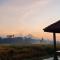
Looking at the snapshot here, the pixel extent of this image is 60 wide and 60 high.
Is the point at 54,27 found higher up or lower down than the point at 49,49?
higher up

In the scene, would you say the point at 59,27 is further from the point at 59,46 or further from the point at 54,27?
the point at 59,46

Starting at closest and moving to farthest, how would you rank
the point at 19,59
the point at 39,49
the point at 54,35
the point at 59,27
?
the point at 59,27, the point at 54,35, the point at 19,59, the point at 39,49

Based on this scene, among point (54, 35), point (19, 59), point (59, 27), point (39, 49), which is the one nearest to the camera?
point (59, 27)

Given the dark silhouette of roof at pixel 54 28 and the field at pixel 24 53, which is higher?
the dark silhouette of roof at pixel 54 28

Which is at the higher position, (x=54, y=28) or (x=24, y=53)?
(x=54, y=28)

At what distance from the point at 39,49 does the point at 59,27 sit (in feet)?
40.7

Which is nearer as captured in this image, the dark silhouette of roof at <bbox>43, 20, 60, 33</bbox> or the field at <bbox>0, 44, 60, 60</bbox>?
the dark silhouette of roof at <bbox>43, 20, 60, 33</bbox>

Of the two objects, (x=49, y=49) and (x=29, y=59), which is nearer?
(x=29, y=59)

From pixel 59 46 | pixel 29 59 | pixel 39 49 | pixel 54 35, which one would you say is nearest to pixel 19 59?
pixel 29 59

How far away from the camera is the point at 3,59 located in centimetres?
1984

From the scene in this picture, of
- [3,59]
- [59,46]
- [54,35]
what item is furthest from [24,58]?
[59,46]

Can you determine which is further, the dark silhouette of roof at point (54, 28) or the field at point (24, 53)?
the field at point (24, 53)

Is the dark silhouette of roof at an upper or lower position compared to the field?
upper

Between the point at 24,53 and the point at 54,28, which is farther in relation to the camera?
the point at 24,53
